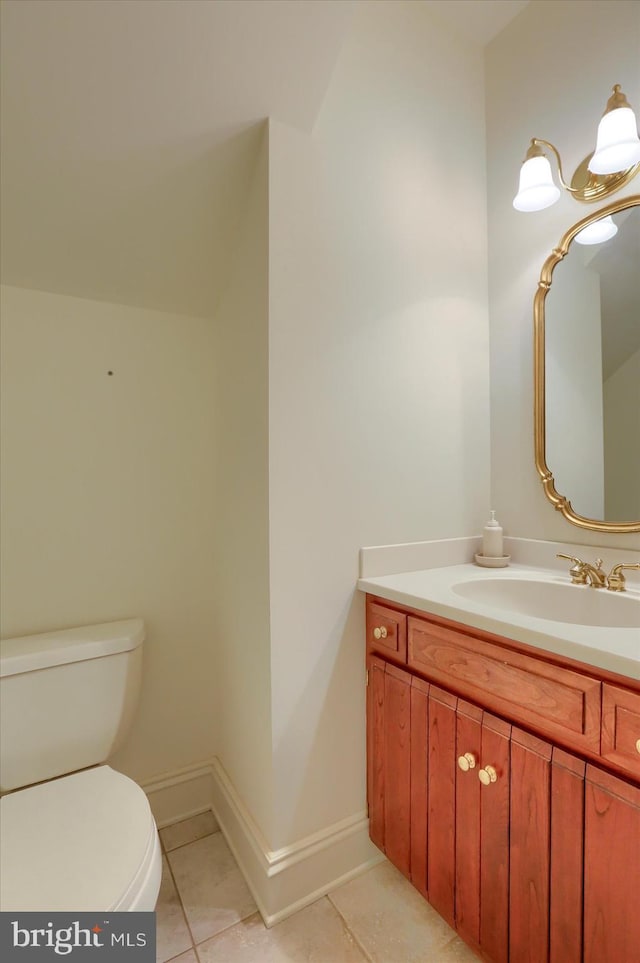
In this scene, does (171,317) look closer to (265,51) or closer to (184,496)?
(184,496)

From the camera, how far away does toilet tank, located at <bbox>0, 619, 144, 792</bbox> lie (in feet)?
3.64

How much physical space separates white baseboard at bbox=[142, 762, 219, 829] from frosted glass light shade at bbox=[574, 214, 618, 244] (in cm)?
217

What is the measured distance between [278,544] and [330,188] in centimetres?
103

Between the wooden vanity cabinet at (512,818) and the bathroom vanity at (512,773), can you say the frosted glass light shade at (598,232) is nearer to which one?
the bathroom vanity at (512,773)

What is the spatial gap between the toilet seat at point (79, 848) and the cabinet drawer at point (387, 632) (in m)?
0.66

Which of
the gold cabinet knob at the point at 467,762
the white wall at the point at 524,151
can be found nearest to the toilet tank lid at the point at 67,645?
the gold cabinet knob at the point at 467,762

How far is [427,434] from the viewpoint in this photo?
140cm

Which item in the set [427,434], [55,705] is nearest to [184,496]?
[55,705]

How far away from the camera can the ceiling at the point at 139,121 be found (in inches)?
36.3

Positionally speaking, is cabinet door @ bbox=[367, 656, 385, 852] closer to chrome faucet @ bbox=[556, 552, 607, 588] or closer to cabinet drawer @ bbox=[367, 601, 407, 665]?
cabinet drawer @ bbox=[367, 601, 407, 665]

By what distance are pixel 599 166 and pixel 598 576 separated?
111 centimetres

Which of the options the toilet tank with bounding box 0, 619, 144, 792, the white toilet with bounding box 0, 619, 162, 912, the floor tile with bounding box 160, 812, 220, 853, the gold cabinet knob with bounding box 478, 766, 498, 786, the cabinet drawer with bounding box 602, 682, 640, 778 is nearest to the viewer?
the cabinet drawer with bounding box 602, 682, 640, 778

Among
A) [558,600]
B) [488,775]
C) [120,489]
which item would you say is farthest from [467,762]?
[120,489]

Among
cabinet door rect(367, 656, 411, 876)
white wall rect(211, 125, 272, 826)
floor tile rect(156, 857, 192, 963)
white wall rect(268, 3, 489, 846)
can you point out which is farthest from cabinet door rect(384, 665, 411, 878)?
floor tile rect(156, 857, 192, 963)
